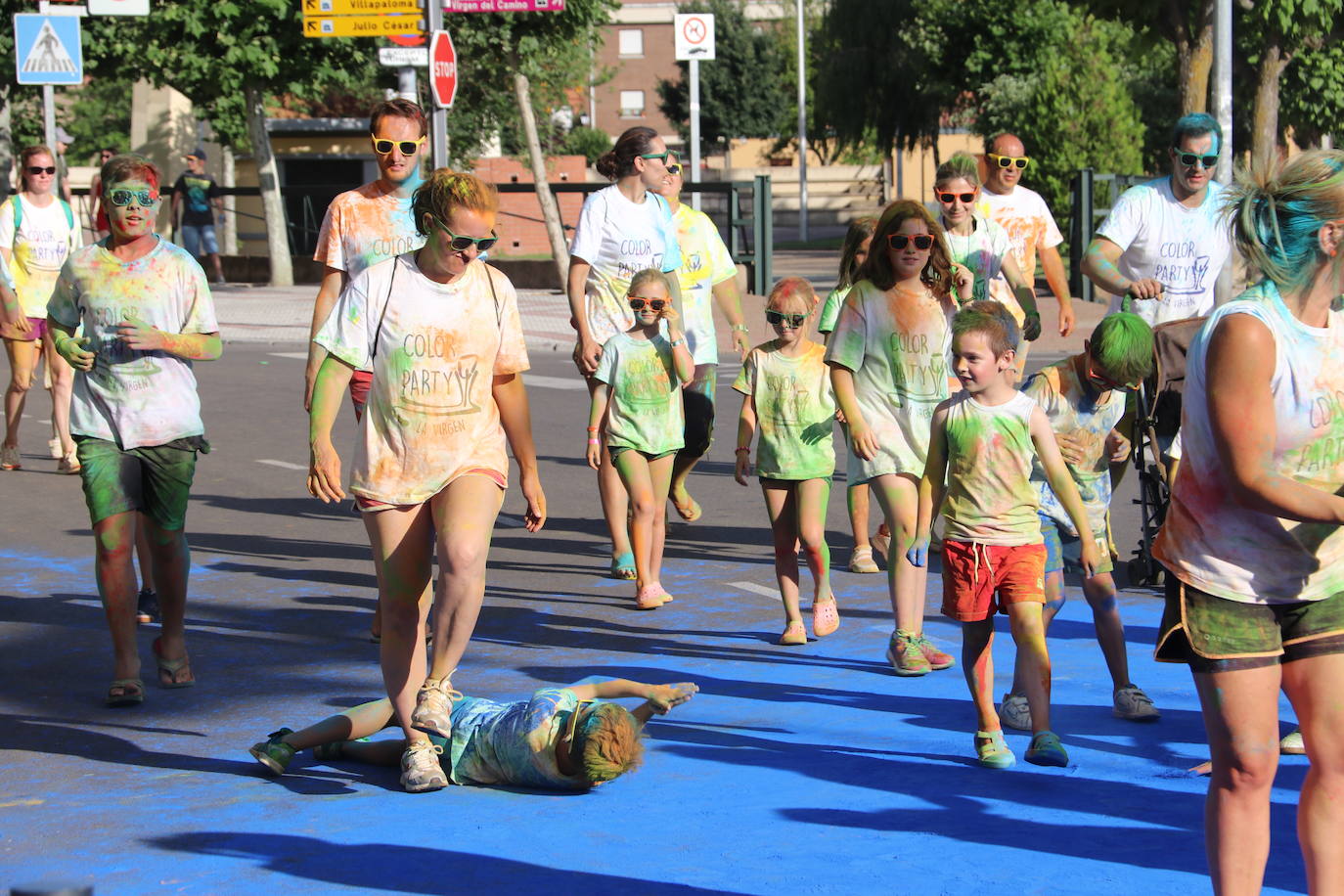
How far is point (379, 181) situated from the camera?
6988 millimetres

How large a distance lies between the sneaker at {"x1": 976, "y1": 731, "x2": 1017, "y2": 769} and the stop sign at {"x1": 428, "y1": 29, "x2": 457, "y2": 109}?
12.3 meters

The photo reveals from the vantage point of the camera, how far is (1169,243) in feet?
25.2

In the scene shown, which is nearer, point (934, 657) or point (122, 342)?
point (122, 342)

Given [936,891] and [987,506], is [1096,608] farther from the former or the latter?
[936,891]

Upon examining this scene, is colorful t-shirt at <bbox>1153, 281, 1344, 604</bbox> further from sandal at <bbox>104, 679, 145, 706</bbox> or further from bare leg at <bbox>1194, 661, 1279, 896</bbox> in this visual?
sandal at <bbox>104, 679, 145, 706</bbox>

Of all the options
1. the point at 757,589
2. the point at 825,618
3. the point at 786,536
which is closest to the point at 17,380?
the point at 757,589

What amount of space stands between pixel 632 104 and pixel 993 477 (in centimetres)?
8999

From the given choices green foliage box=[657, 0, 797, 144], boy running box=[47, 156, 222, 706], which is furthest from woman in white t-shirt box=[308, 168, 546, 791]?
green foliage box=[657, 0, 797, 144]

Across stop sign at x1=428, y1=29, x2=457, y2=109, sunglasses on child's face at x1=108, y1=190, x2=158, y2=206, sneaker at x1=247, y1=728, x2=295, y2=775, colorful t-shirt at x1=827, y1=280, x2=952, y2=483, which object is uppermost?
stop sign at x1=428, y1=29, x2=457, y2=109

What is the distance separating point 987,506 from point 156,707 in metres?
3.04

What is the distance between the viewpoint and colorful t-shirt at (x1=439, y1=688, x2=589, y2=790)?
198 inches

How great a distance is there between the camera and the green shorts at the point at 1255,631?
3.55 metres

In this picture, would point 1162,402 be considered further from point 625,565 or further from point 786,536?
point 625,565

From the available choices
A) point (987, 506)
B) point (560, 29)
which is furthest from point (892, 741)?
point (560, 29)
